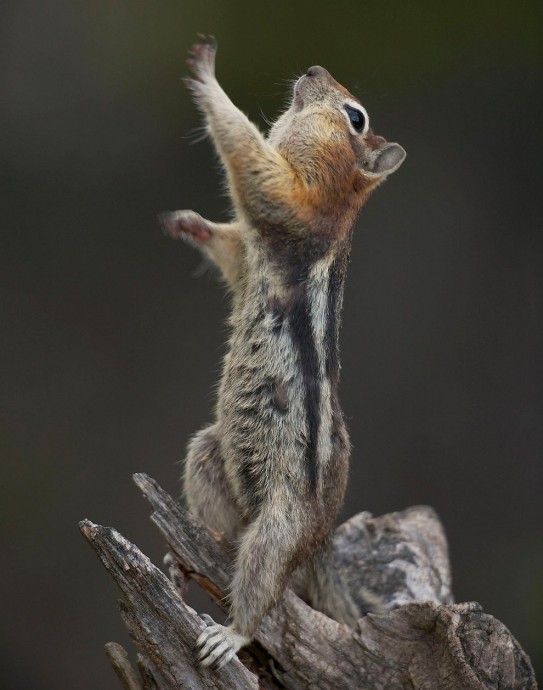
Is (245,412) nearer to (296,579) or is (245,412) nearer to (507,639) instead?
(296,579)

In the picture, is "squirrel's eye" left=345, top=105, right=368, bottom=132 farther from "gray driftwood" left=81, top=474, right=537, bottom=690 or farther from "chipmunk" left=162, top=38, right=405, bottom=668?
"gray driftwood" left=81, top=474, right=537, bottom=690

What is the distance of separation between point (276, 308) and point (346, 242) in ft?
1.46

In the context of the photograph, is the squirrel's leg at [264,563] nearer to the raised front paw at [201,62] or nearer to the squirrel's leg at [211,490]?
the squirrel's leg at [211,490]

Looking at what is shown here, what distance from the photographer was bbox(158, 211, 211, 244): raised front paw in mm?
4336

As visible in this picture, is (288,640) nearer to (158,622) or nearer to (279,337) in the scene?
(158,622)

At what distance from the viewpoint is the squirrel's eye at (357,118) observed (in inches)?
173

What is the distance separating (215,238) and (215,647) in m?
1.75

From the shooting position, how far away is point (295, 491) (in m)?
4.01

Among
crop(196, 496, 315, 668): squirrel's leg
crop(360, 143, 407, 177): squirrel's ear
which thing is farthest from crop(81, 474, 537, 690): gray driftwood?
crop(360, 143, 407, 177): squirrel's ear

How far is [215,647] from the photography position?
11.9ft

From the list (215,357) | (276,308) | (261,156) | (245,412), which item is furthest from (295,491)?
(215,357)

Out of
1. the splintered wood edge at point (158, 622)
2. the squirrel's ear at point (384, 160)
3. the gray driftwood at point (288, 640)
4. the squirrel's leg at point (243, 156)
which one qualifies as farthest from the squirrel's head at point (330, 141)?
the splintered wood edge at point (158, 622)

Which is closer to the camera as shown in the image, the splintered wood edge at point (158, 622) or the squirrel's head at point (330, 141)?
the splintered wood edge at point (158, 622)

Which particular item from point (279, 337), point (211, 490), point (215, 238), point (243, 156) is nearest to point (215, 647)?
point (211, 490)
